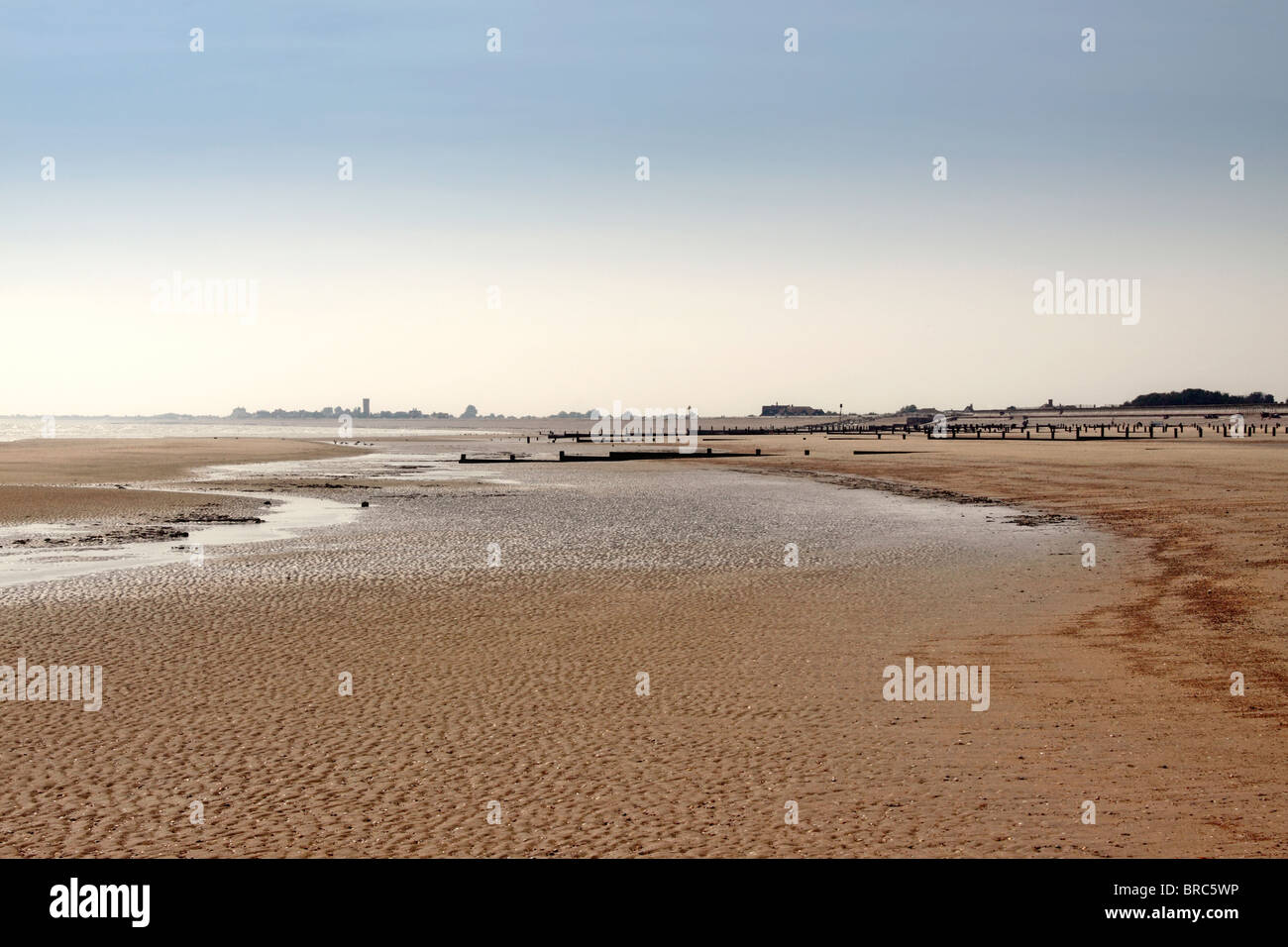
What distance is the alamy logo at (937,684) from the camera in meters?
11.6

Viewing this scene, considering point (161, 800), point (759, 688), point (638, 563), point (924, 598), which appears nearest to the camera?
point (161, 800)

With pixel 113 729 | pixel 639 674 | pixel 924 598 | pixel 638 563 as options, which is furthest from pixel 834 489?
pixel 113 729

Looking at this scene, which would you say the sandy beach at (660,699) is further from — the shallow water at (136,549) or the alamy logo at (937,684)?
the shallow water at (136,549)

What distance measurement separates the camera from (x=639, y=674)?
12852 mm

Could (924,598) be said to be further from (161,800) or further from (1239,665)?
(161,800)

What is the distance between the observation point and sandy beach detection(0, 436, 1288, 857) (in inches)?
309

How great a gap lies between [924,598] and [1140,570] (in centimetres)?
600

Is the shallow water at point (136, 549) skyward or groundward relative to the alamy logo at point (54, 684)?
skyward
